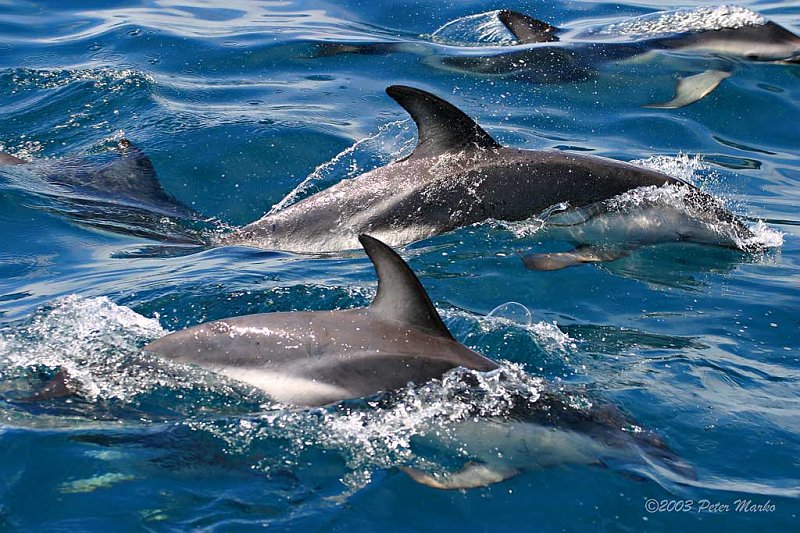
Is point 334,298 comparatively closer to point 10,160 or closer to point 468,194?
point 468,194

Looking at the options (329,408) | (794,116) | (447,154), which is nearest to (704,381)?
(329,408)

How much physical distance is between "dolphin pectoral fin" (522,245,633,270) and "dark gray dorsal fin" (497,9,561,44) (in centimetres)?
730

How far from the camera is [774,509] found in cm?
492

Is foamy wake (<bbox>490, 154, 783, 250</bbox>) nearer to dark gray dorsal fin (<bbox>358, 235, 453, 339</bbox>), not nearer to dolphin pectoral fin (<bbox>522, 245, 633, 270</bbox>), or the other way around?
dolphin pectoral fin (<bbox>522, 245, 633, 270</bbox>)

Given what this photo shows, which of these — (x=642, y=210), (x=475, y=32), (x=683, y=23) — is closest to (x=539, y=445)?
(x=642, y=210)

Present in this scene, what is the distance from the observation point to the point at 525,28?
599 inches

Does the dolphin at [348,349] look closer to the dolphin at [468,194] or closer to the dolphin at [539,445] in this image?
the dolphin at [539,445]

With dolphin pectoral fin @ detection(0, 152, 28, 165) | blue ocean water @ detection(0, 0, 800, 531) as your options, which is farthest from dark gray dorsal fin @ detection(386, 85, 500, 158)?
dolphin pectoral fin @ detection(0, 152, 28, 165)

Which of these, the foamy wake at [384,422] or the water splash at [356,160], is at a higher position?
the water splash at [356,160]

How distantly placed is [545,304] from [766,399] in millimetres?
1923

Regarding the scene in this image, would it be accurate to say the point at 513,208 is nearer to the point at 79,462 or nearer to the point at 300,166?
the point at 300,166

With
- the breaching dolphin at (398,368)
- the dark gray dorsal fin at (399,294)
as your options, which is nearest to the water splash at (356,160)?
the breaching dolphin at (398,368)

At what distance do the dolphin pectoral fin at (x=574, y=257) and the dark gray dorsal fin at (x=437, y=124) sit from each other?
3.63 feet

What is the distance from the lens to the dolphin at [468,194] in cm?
845
